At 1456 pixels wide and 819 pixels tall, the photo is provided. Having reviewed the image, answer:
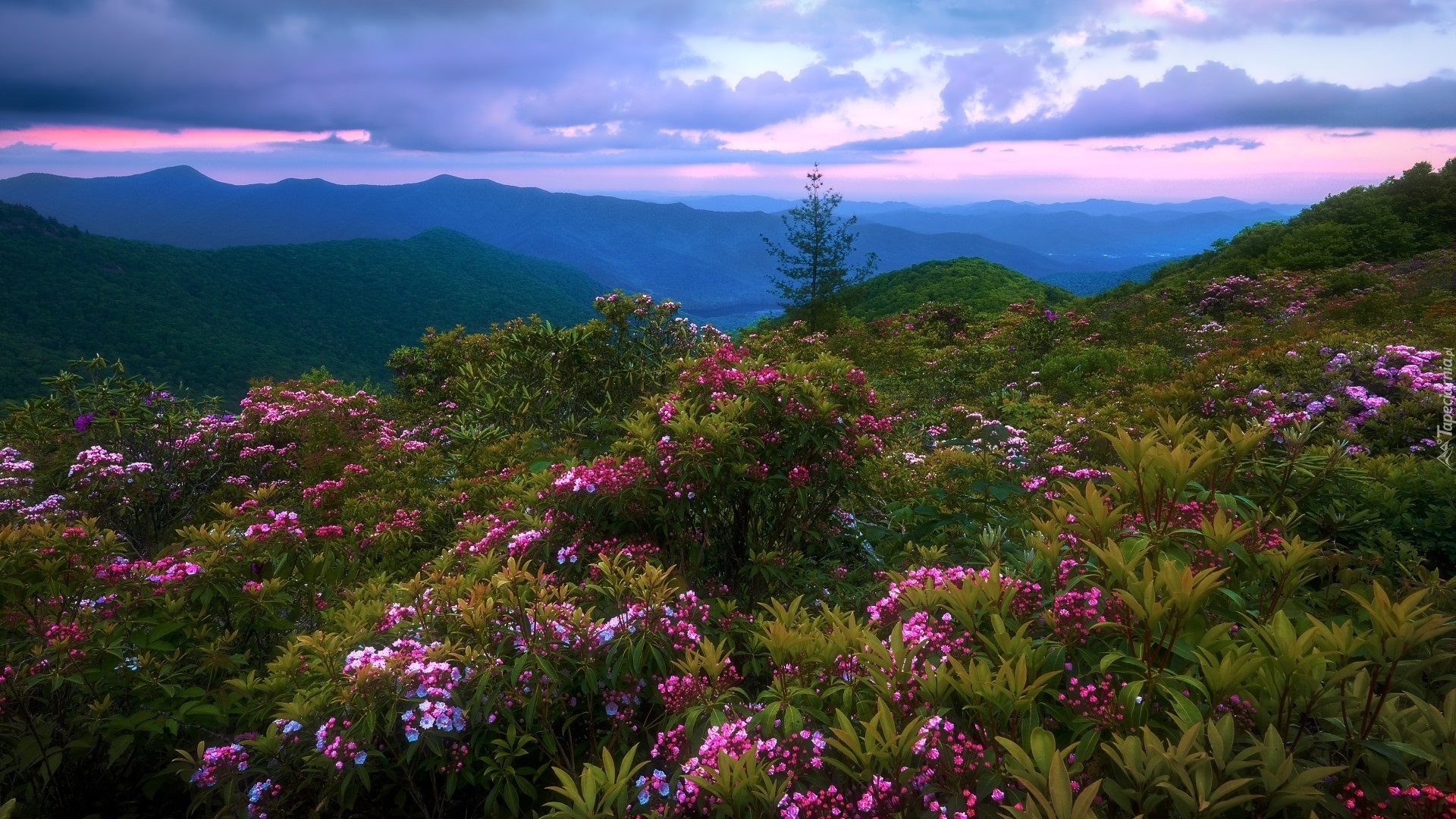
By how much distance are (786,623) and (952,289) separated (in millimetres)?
46024

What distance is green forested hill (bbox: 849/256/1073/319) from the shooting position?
39688 millimetres

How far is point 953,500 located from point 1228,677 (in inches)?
140

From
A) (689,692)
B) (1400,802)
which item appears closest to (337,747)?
(689,692)

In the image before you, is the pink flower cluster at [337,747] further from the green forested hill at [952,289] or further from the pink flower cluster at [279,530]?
the green forested hill at [952,289]

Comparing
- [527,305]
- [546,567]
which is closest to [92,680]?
[546,567]

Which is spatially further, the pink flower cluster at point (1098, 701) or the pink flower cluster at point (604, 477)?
the pink flower cluster at point (604, 477)

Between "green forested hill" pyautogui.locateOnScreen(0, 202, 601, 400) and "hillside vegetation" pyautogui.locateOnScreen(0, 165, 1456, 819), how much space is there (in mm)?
40408

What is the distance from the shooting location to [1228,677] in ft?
4.98

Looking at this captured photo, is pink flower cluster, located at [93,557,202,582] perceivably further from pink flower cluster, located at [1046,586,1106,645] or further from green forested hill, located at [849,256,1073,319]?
green forested hill, located at [849,256,1073,319]

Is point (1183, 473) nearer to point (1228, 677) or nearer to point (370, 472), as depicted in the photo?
point (1228, 677)

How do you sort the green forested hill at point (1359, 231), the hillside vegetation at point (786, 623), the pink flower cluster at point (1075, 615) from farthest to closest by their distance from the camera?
the green forested hill at point (1359, 231), the pink flower cluster at point (1075, 615), the hillside vegetation at point (786, 623)

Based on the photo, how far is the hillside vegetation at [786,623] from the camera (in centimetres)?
159

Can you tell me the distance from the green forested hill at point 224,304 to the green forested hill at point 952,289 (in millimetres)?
26997

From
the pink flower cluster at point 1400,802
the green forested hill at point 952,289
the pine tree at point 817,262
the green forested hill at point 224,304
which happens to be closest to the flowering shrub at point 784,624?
the pink flower cluster at point 1400,802
